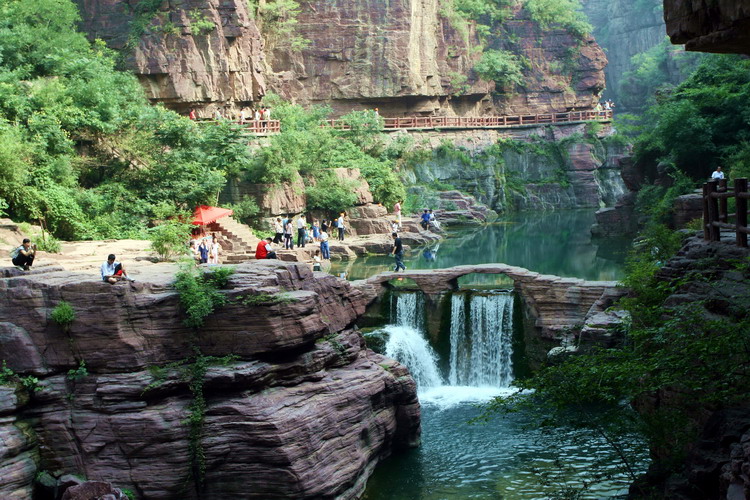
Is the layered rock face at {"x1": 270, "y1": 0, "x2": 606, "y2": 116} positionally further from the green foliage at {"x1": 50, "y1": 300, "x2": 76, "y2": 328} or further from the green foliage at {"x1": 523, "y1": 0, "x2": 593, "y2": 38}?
the green foliage at {"x1": 50, "y1": 300, "x2": 76, "y2": 328}

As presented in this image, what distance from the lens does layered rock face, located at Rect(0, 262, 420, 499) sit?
12.4 meters

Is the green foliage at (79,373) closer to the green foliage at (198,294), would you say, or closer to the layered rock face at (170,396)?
the layered rock face at (170,396)

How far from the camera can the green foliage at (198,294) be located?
1285 cm

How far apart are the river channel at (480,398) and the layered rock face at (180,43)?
13492mm

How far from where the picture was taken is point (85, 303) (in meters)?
12.9

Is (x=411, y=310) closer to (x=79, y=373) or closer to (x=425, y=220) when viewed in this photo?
(x=79, y=373)

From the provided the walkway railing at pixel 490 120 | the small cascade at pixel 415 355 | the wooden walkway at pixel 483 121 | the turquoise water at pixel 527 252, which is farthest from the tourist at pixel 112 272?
the walkway railing at pixel 490 120

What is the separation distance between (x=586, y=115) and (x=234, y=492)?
42366mm

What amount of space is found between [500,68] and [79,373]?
41500mm

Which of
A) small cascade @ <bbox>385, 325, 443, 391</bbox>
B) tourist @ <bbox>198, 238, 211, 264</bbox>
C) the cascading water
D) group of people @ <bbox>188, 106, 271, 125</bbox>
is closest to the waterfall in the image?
the cascading water

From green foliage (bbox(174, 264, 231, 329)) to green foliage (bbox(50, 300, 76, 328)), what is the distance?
1690 millimetres

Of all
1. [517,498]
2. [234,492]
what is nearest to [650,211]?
[517,498]

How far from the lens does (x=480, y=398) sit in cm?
1809

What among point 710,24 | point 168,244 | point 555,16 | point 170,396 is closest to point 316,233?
point 168,244
